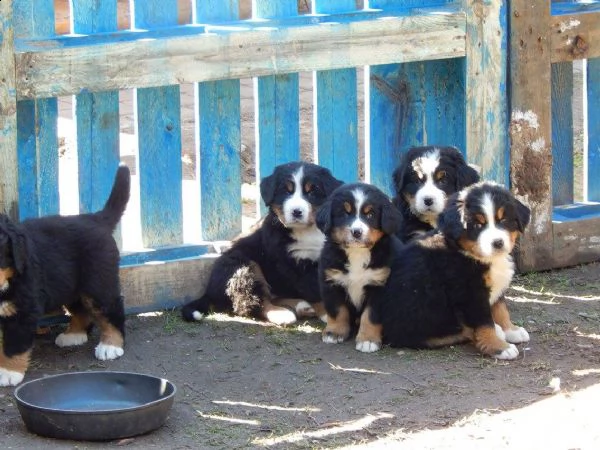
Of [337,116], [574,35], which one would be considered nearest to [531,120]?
[574,35]

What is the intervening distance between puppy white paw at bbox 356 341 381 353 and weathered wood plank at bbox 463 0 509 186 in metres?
1.79

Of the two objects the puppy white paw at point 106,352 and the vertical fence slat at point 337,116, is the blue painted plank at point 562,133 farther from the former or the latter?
the puppy white paw at point 106,352

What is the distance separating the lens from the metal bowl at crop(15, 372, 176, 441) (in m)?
5.16

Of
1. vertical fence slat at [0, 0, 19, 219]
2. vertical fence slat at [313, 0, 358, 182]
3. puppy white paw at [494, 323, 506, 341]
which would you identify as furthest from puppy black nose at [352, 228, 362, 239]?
vertical fence slat at [0, 0, 19, 219]

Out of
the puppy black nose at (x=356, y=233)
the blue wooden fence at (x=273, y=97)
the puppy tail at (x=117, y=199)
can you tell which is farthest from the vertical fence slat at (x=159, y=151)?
the puppy black nose at (x=356, y=233)

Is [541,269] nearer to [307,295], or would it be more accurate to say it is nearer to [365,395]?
[307,295]

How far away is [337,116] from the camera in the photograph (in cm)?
785

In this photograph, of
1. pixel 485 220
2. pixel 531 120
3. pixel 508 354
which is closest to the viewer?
pixel 485 220

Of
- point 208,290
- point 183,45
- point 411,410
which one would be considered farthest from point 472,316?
point 183,45

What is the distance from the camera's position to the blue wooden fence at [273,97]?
6.73 m

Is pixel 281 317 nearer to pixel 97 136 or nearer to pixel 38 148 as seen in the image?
pixel 97 136

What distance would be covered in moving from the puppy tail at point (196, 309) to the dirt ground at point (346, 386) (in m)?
0.06

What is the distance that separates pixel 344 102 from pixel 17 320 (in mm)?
2818

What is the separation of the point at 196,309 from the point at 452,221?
1.78m
